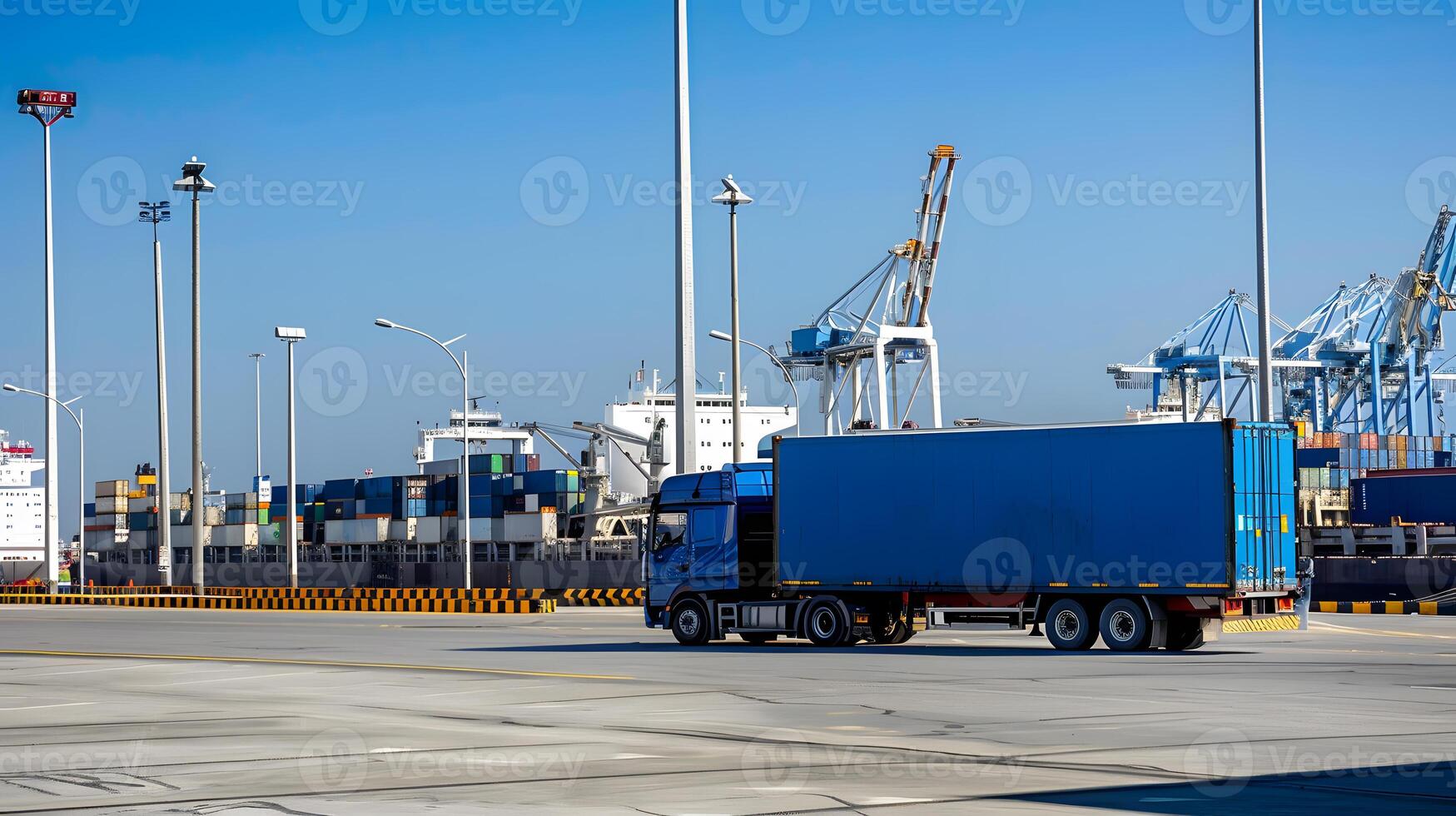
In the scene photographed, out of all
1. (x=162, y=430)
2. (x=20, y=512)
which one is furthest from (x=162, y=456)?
(x=20, y=512)

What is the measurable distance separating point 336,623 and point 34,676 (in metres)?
15.9

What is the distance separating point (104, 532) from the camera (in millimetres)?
113500

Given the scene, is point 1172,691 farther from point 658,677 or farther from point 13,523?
point 13,523

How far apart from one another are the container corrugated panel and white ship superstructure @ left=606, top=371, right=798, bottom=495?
57.4 m

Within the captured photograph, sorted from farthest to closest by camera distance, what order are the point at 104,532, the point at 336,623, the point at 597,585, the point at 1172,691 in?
1. the point at 104,532
2. the point at 597,585
3. the point at 336,623
4. the point at 1172,691

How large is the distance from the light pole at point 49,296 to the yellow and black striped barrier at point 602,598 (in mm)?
21118

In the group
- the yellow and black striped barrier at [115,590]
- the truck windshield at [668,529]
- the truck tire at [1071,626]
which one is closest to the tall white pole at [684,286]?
the truck windshield at [668,529]

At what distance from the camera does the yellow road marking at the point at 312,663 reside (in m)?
19.3

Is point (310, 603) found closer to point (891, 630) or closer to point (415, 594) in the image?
point (415, 594)

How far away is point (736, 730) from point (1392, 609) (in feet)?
91.8

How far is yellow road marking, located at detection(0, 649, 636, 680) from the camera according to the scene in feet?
63.5

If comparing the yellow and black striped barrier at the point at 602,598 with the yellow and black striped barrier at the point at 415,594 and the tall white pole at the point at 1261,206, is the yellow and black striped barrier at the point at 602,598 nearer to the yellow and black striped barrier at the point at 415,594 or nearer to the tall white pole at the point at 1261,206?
the yellow and black striped barrier at the point at 415,594

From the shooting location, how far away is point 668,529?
2627 centimetres

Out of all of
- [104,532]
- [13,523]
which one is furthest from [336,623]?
[13,523]
